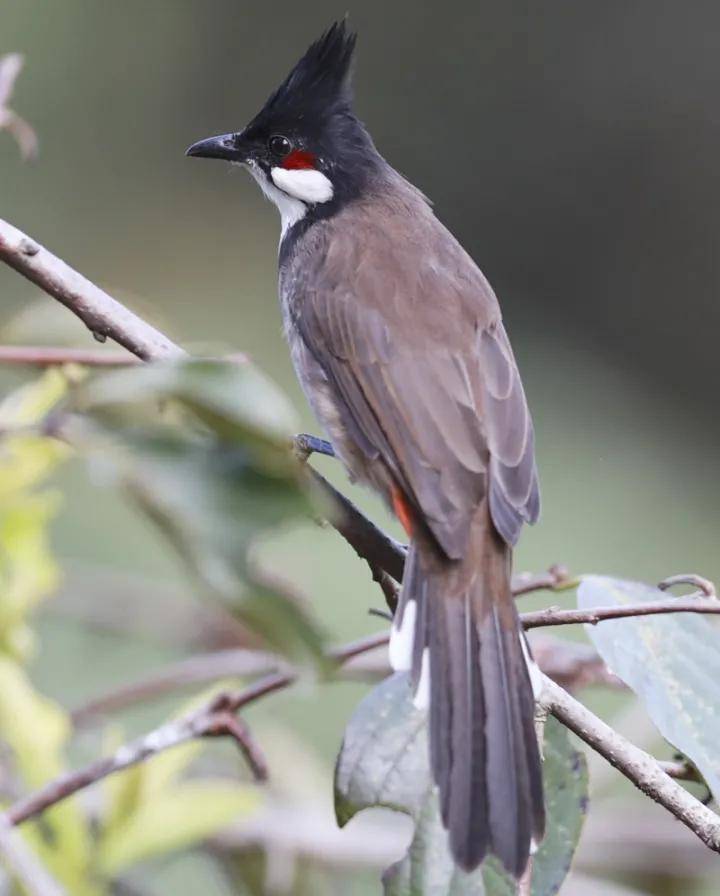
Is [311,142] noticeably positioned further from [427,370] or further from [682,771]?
[682,771]

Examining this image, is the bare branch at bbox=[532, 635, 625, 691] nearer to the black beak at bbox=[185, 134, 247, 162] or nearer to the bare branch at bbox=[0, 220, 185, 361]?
the bare branch at bbox=[0, 220, 185, 361]

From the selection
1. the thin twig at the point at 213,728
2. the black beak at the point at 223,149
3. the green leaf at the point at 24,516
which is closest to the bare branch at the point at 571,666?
the thin twig at the point at 213,728

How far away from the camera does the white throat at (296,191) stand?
2.78m

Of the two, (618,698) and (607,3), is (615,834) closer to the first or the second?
(618,698)

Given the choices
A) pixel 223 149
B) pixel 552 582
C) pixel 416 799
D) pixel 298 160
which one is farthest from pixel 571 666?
pixel 223 149

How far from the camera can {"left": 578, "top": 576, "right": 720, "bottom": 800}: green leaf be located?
60.4 inches

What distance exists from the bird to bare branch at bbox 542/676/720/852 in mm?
83

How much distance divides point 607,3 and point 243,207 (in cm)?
302

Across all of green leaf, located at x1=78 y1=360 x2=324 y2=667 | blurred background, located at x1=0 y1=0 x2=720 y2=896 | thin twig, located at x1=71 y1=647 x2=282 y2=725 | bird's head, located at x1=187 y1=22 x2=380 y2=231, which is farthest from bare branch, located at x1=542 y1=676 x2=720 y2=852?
blurred background, located at x1=0 y1=0 x2=720 y2=896

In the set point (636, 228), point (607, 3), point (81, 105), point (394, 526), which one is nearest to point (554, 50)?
point (607, 3)

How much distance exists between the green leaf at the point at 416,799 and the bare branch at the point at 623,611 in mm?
185

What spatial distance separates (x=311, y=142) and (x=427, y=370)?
0.82m

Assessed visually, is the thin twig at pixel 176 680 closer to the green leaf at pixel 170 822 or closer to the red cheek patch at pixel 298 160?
the green leaf at pixel 170 822

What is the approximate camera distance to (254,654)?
2.16 metres
